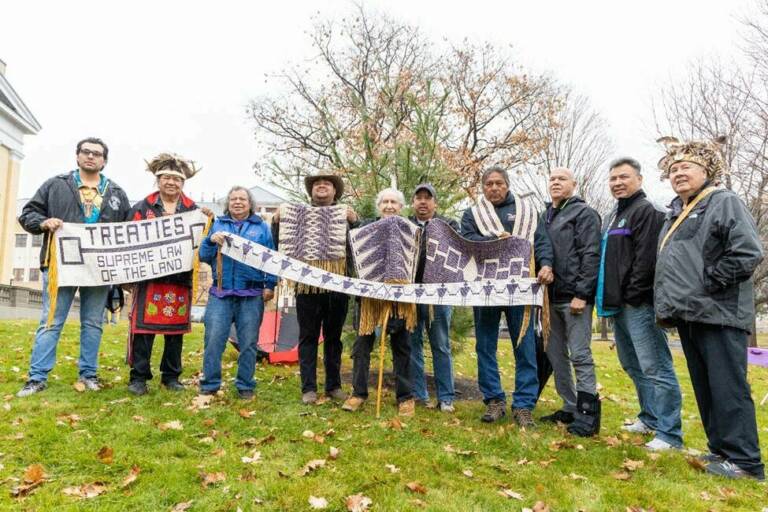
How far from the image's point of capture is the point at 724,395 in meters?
3.65

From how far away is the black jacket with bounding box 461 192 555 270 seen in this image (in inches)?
190

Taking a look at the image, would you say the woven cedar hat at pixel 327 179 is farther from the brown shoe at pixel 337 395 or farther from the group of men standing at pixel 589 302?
the brown shoe at pixel 337 395

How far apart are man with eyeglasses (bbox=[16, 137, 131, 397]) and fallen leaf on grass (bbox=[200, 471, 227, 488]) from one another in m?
2.60

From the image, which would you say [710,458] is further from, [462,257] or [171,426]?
[171,426]

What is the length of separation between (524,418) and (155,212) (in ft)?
13.6

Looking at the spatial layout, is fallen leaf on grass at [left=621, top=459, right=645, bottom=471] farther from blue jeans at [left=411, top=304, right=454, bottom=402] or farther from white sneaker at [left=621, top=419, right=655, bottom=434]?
blue jeans at [left=411, top=304, right=454, bottom=402]

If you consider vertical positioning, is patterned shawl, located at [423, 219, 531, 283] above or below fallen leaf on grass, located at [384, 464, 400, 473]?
above

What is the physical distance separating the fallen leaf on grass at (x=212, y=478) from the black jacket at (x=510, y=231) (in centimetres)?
301

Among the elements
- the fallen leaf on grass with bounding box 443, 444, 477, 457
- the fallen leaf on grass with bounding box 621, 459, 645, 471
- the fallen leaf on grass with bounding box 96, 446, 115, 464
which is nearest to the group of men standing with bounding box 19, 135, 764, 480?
the fallen leaf on grass with bounding box 621, 459, 645, 471

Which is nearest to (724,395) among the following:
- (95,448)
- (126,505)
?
(126,505)

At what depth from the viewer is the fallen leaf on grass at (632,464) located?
374cm

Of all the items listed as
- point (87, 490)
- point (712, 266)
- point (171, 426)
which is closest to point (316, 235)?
point (171, 426)

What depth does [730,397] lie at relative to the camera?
3631 mm

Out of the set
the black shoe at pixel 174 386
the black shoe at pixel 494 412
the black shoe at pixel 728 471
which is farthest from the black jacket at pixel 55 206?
the black shoe at pixel 728 471
